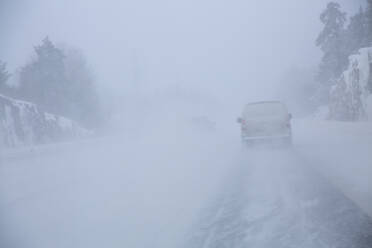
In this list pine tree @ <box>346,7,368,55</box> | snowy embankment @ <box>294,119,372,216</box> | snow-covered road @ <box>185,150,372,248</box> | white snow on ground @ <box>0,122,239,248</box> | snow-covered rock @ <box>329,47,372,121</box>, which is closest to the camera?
snow-covered road @ <box>185,150,372,248</box>

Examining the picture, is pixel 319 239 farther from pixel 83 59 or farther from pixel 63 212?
pixel 83 59

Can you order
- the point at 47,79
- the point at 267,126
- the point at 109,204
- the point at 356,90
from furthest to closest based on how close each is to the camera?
the point at 47,79
the point at 356,90
the point at 267,126
the point at 109,204

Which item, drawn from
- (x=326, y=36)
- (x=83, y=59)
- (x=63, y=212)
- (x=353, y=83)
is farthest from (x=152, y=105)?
(x=63, y=212)

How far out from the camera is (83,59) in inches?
2141

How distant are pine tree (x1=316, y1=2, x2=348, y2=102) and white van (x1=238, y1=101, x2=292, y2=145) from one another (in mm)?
40431

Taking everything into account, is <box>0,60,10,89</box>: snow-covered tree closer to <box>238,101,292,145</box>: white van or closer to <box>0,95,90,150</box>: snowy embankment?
<box>0,95,90,150</box>: snowy embankment

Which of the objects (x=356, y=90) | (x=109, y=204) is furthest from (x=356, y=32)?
(x=109, y=204)

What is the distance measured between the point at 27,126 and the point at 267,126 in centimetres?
2099

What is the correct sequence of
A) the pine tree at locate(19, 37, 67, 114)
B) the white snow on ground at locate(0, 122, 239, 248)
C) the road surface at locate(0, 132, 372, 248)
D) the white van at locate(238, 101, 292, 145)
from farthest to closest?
the pine tree at locate(19, 37, 67, 114) → the white van at locate(238, 101, 292, 145) → the white snow on ground at locate(0, 122, 239, 248) → the road surface at locate(0, 132, 372, 248)

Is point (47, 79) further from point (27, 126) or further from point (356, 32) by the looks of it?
point (356, 32)

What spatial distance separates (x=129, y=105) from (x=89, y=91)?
89.7 ft

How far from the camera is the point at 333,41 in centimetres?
5412

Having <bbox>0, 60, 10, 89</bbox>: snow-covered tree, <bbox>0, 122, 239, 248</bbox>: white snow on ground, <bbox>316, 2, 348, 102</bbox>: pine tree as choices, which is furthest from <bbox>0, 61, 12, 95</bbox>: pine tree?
<bbox>316, 2, 348, 102</bbox>: pine tree

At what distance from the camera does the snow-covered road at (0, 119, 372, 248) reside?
5617 mm
